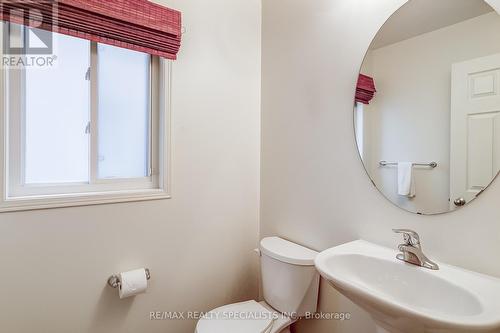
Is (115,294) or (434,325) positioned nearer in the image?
(434,325)

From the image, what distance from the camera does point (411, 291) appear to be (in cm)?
95

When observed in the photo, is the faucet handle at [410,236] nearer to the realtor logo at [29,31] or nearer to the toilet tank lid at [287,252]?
the toilet tank lid at [287,252]

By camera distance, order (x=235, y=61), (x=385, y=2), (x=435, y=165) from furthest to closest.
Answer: (x=235, y=61)
(x=385, y=2)
(x=435, y=165)

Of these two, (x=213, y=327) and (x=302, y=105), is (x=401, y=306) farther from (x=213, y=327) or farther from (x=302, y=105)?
(x=302, y=105)

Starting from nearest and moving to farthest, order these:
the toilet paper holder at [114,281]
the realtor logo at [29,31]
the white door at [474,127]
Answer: the white door at [474,127] < the realtor logo at [29,31] < the toilet paper holder at [114,281]

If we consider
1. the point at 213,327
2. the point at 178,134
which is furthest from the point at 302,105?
the point at 213,327

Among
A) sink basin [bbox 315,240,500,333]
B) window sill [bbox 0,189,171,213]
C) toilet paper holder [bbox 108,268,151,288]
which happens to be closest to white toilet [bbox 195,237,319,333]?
sink basin [bbox 315,240,500,333]

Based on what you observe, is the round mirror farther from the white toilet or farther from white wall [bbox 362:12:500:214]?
the white toilet

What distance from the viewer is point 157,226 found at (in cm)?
145

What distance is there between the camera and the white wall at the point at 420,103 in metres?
0.95

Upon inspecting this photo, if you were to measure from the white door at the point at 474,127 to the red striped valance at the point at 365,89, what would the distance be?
0.30m

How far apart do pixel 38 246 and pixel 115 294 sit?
43 cm

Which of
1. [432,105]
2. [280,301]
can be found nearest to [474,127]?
[432,105]

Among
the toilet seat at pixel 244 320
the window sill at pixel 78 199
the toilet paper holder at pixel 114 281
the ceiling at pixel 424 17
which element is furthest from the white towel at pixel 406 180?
the toilet paper holder at pixel 114 281
